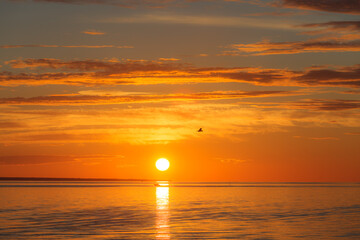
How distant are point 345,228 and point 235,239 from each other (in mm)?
13519

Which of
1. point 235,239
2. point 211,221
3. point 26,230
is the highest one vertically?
point 211,221

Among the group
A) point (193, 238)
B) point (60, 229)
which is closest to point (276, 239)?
point (193, 238)

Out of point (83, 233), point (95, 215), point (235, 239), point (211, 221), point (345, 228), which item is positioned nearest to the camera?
point (235, 239)

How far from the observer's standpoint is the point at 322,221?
53.8 meters

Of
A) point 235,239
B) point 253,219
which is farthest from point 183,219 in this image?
point 235,239

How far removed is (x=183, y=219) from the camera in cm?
5484

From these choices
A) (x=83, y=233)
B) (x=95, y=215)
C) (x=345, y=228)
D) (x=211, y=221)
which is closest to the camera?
(x=83, y=233)

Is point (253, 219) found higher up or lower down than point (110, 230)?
higher up

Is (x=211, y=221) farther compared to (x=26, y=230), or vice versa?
(x=211, y=221)

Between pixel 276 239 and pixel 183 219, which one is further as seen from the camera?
pixel 183 219

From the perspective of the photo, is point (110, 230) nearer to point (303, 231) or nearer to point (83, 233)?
point (83, 233)

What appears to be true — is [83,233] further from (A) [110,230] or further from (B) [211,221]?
(B) [211,221]

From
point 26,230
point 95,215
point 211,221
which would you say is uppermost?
point 95,215

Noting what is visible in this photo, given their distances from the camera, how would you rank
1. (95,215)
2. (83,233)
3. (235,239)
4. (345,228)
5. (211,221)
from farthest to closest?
(95,215) → (211,221) → (345,228) → (83,233) → (235,239)
